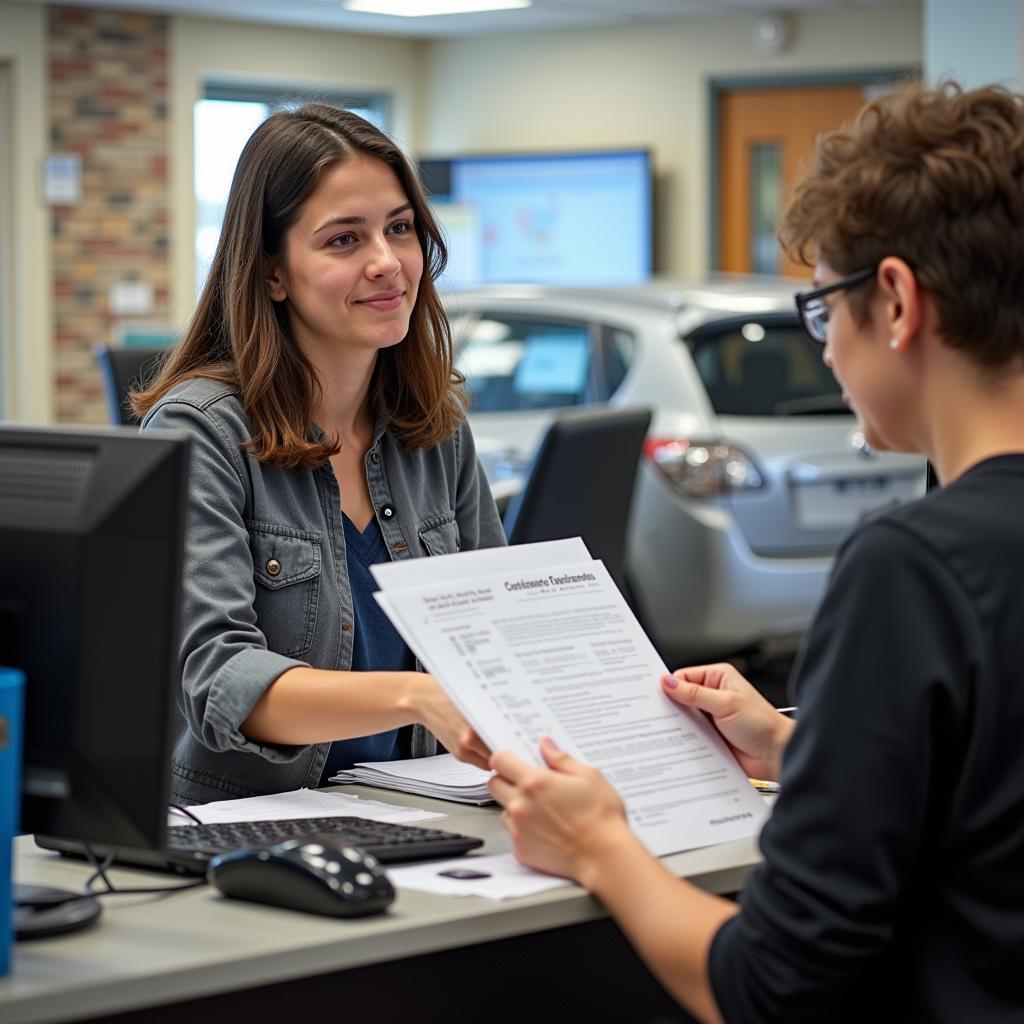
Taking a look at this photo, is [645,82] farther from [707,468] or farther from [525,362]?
[707,468]

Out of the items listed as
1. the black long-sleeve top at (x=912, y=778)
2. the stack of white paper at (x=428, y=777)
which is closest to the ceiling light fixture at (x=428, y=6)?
the stack of white paper at (x=428, y=777)

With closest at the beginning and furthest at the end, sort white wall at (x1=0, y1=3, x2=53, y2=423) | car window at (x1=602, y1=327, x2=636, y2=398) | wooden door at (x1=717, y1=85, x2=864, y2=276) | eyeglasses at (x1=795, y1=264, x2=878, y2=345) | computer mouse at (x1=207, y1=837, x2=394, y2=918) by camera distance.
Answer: eyeglasses at (x1=795, y1=264, x2=878, y2=345) → computer mouse at (x1=207, y1=837, x2=394, y2=918) → car window at (x1=602, y1=327, x2=636, y2=398) → white wall at (x1=0, y1=3, x2=53, y2=423) → wooden door at (x1=717, y1=85, x2=864, y2=276)

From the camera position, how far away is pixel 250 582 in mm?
2168

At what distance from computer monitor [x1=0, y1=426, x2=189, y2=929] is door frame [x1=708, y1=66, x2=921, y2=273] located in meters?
8.95

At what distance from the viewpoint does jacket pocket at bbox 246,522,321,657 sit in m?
2.24

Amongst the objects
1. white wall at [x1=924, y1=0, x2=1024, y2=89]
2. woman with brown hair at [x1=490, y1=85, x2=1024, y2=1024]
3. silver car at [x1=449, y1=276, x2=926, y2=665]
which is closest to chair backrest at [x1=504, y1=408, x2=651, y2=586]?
silver car at [x1=449, y1=276, x2=926, y2=665]

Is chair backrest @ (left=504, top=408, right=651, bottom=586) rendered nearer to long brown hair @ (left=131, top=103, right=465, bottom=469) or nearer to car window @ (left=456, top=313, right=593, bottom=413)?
long brown hair @ (left=131, top=103, right=465, bottom=469)

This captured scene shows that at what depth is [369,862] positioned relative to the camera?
158 centimetres

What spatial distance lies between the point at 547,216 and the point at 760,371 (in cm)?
559

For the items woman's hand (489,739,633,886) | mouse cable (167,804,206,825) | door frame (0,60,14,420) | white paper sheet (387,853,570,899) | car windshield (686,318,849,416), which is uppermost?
door frame (0,60,14,420)

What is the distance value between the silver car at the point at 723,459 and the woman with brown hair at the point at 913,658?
376cm

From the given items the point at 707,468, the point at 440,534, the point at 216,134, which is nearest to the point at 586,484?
the point at 707,468

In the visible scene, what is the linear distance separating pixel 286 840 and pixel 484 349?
4.23 metres

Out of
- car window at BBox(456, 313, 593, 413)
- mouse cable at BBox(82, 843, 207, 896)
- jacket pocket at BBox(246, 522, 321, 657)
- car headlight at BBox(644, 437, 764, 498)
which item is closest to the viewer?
mouse cable at BBox(82, 843, 207, 896)
